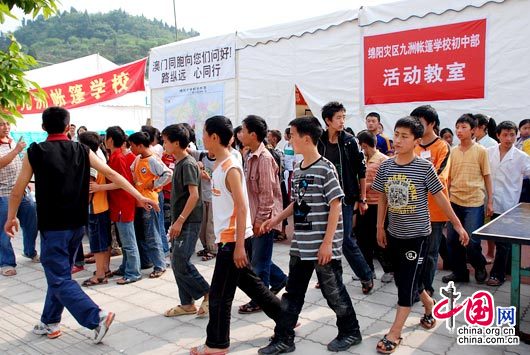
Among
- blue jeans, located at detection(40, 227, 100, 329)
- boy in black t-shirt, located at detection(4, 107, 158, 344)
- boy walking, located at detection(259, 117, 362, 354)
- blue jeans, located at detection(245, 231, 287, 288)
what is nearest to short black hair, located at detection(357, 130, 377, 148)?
blue jeans, located at detection(245, 231, 287, 288)

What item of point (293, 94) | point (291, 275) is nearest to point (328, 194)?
point (291, 275)

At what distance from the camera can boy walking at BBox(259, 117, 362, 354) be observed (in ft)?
9.82

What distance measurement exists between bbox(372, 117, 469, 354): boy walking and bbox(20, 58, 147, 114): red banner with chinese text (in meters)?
8.60

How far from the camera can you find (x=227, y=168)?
3.05m

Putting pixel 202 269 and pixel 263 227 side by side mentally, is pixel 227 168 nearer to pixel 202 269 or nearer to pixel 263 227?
pixel 263 227

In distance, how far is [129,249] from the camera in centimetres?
483

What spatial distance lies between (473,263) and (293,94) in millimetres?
4417

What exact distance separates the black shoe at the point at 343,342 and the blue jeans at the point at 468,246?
1739mm

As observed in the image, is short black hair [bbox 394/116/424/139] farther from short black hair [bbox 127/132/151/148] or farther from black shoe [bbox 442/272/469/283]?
short black hair [bbox 127/132/151/148]

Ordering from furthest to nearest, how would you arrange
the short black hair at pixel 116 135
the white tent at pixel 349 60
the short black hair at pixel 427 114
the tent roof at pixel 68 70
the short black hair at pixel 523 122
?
the tent roof at pixel 68 70 → the white tent at pixel 349 60 → the short black hair at pixel 523 122 → the short black hair at pixel 116 135 → the short black hair at pixel 427 114

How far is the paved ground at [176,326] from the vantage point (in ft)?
10.9

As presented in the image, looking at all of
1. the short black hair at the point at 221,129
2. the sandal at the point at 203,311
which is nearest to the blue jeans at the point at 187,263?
the sandal at the point at 203,311

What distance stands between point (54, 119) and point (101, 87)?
7822 millimetres

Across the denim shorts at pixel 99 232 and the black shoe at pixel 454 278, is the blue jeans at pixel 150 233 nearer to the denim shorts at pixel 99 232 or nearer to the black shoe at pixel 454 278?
the denim shorts at pixel 99 232
